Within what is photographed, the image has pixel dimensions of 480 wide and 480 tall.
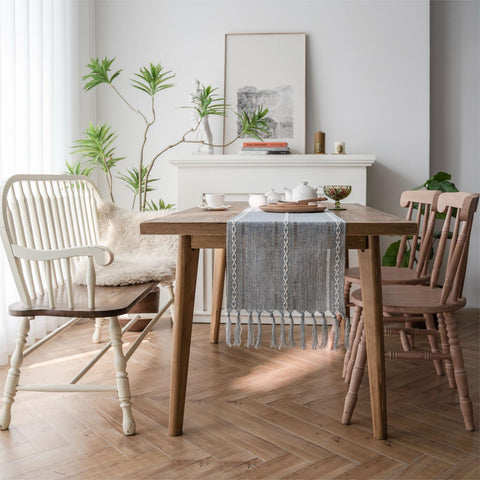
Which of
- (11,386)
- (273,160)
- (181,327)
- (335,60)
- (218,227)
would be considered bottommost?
(11,386)

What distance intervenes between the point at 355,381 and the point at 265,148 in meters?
2.05

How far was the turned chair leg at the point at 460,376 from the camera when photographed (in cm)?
190

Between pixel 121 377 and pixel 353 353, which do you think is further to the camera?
pixel 353 353

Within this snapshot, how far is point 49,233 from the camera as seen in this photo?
234 cm

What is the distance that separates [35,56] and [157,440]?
7.86ft

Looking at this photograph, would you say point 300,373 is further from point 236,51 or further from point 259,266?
point 236,51

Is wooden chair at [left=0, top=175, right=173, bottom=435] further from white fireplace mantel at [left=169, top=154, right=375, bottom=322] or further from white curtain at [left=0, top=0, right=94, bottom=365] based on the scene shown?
white fireplace mantel at [left=169, top=154, right=375, bottom=322]

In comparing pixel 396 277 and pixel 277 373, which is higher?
pixel 396 277

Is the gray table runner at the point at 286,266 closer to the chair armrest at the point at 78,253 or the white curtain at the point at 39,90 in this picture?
the chair armrest at the point at 78,253

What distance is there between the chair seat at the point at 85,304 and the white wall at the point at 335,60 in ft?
6.16

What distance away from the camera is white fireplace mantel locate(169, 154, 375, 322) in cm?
336

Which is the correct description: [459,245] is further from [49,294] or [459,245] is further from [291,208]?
[49,294]

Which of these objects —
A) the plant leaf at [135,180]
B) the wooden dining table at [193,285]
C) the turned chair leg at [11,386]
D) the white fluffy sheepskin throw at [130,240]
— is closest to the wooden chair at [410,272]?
the wooden dining table at [193,285]

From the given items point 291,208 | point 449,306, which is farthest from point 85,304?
point 449,306
